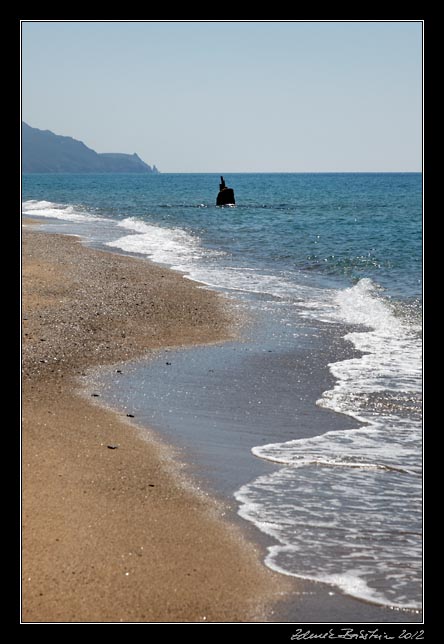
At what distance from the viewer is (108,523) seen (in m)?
7.59

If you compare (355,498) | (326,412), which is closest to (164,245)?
(326,412)

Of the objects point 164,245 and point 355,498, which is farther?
point 164,245

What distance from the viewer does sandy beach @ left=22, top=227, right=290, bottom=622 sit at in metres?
6.27

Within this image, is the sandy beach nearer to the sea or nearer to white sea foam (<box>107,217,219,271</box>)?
the sea

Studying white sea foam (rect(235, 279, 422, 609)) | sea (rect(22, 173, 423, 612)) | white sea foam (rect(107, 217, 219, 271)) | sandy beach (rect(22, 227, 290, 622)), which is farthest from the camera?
white sea foam (rect(107, 217, 219, 271))

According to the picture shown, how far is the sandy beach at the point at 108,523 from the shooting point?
6273 mm

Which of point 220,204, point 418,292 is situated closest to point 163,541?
point 418,292

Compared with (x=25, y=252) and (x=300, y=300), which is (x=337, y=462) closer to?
(x=300, y=300)

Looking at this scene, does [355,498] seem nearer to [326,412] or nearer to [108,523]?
[108,523]

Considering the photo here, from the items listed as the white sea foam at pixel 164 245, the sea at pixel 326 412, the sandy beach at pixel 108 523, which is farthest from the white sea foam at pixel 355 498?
the white sea foam at pixel 164 245

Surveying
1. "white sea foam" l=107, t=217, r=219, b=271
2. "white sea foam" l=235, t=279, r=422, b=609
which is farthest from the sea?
"white sea foam" l=107, t=217, r=219, b=271

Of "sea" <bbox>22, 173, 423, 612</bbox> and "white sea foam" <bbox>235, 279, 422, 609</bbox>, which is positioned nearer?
"white sea foam" <bbox>235, 279, 422, 609</bbox>

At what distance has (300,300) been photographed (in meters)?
20.9

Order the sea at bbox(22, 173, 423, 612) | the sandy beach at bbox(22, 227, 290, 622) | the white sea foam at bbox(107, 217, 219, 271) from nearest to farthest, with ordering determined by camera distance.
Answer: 1. the sandy beach at bbox(22, 227, 290, 622)
2. the sea at bbox(22, 173, 423, 612)
3. the white sea foam at bbox(107, 217, 219, 271)
